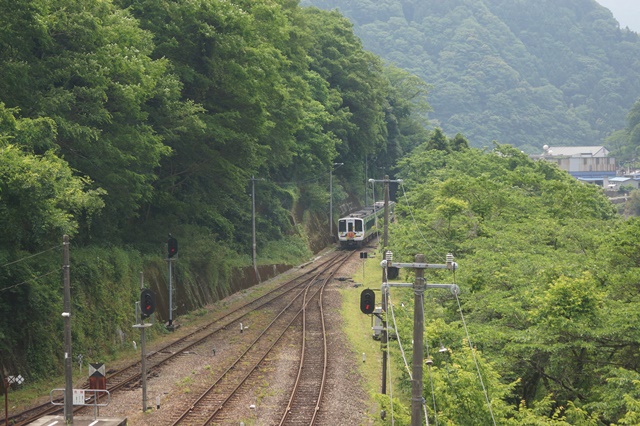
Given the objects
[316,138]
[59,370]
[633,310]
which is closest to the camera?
[633,310]

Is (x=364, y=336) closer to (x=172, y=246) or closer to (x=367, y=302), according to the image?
(x=172, y=246)

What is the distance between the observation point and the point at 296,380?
23172mm

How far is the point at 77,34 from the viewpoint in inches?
980

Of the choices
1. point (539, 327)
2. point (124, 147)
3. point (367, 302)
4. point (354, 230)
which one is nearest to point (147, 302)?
point (367, 302)

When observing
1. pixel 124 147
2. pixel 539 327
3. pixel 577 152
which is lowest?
pixel 539 327

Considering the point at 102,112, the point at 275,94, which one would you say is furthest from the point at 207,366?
the point at 275,94

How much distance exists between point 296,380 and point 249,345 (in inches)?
208

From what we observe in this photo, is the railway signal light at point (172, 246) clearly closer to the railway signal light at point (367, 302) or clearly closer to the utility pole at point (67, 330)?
the railway signal light at point (367, 302)

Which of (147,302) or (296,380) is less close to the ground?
(147,302)

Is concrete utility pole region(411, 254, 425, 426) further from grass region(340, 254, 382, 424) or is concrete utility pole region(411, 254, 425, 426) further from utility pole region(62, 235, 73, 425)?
utility pole region(62, 235, 73, 425)

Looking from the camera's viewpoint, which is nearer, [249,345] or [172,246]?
[249,345]

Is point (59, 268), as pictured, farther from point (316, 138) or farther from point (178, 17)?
point (316, 138)

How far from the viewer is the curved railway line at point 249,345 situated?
2003cm

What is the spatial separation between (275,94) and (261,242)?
43.1 ft
